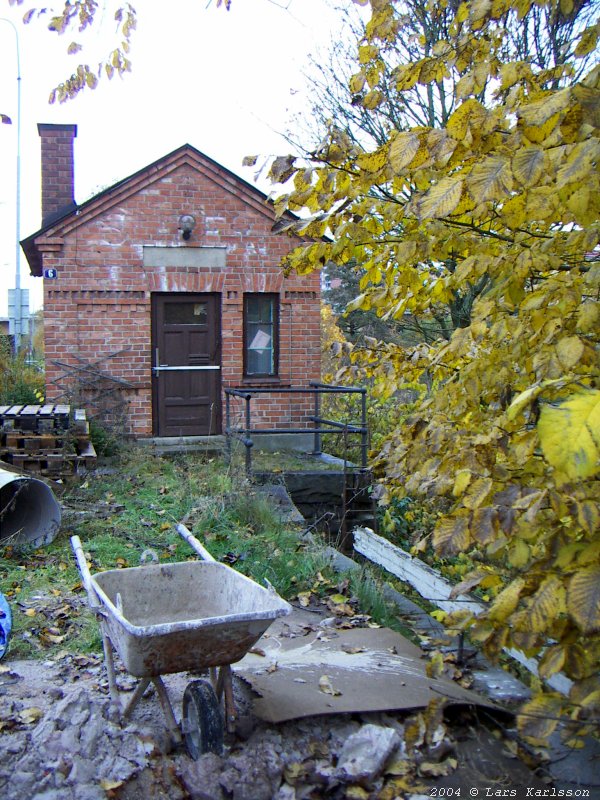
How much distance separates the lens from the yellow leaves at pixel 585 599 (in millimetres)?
1926

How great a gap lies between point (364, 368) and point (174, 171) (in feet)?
29.3

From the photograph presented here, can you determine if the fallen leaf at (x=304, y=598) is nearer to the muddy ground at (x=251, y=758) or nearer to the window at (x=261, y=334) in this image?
the muddy ground at (x=251, y=758)

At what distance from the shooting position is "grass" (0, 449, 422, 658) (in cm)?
540

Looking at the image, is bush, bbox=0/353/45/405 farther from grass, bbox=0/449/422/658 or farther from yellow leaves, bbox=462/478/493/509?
yellow leaves, bbox=462/478/493/509

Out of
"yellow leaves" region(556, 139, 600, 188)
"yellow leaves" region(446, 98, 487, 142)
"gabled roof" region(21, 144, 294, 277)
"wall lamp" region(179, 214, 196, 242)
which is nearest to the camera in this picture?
"yellow leaves" region(556, 139, 600, 188)

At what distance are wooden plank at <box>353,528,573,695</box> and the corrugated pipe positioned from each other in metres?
3.03

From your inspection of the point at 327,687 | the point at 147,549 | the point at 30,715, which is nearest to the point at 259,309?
the point at 147,549

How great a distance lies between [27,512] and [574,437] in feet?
22.9

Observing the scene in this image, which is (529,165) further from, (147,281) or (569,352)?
(147,281)

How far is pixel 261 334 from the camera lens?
1309 centimetres

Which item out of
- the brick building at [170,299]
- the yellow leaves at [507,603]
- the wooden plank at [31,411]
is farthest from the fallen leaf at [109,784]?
the brick building at [170,299]

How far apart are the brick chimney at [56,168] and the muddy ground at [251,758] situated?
10.8m

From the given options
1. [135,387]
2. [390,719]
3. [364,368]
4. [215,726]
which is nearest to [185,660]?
[215,726]

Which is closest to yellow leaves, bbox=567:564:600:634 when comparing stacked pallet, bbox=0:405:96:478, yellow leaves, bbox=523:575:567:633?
yellow leaves, bbox=523:575:567:633
